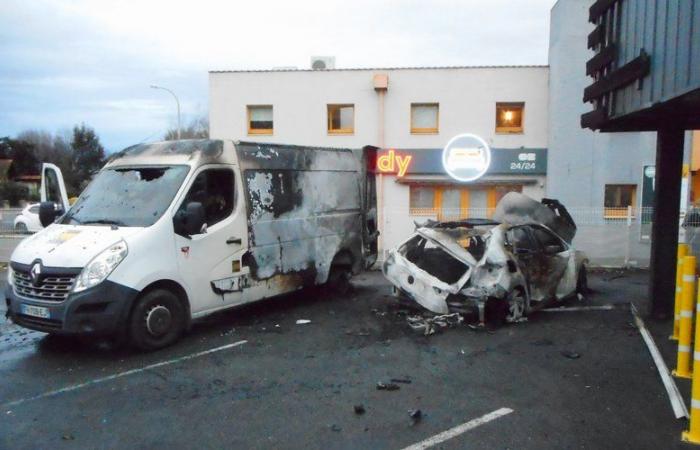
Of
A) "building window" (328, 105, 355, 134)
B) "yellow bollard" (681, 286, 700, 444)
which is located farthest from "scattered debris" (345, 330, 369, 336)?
"building window" (328, 105, 355, 134)

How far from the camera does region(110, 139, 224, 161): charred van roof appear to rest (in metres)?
7.37

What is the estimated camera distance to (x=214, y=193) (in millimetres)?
7496

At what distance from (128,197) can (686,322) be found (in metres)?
6.69

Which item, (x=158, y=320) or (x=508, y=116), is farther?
Result: (x=508, y=116)

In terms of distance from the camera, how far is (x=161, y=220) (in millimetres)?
6633

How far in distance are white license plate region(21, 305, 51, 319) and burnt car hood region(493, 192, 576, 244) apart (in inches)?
294

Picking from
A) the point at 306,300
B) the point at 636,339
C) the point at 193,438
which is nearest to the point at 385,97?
the point at 306,300

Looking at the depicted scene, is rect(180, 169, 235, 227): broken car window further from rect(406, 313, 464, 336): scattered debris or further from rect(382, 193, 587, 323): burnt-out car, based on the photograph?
rect(406, 313, 464, 336): scattered debris

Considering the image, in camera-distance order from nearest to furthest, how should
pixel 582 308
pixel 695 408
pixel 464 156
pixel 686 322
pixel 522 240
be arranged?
pixel 695 408 < pixel 686 322 < pixel 522 240 < pixel 582 308 < pixel 464 156

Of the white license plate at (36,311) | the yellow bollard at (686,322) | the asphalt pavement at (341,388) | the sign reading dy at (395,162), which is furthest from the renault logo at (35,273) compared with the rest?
the sign reading dy at (395,162)

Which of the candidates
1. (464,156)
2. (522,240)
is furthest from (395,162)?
(522,240)

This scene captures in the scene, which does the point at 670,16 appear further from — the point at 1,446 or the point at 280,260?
the point at 1,446

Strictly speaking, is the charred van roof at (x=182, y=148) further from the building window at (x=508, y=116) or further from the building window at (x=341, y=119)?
the building window at (x=508, y=116)

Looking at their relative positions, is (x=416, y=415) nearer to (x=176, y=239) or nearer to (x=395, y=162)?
(x=176, y=239)
